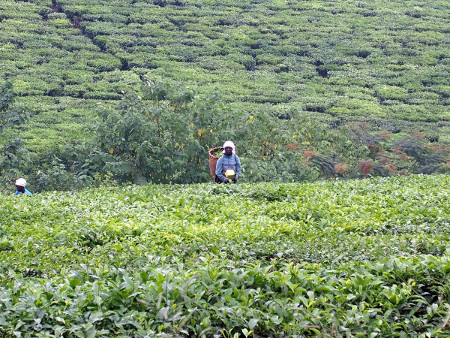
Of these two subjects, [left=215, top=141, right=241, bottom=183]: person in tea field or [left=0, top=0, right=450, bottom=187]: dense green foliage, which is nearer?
[left=215, top=141, right=241, bottom=183]: person in tea field

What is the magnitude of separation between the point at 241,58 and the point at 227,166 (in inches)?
847

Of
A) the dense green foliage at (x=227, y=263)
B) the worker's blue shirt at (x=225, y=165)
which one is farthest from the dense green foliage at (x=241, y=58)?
the dense green foliage at (x=227, y=263)

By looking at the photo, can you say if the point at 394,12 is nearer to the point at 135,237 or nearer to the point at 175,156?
the point at 175,156

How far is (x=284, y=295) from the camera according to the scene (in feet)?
14.4

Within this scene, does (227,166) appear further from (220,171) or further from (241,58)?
(241,58)

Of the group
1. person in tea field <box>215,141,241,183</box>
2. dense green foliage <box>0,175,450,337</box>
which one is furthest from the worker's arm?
dense green foliage <box>0,175,450,337</box>

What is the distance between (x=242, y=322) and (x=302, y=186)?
5503 mm

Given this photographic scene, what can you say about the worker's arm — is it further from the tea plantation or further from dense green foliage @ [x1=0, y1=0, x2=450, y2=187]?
the tea plantation

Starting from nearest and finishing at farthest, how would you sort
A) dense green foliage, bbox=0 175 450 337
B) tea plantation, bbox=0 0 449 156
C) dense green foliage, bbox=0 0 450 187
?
dense green foliage, bbox=0 175 450 337 → dense green foliage, bbox=0 0 450 187 → tea plantation, bbox=0 0 449 156

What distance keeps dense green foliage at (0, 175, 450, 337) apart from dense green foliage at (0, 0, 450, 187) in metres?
11.3

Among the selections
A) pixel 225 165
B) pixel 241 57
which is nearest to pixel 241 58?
pixel 241 57

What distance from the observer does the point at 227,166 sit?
10.5 metres

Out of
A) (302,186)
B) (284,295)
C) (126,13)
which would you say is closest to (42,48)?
(126,13)

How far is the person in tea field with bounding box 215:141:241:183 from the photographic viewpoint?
10312 mm
